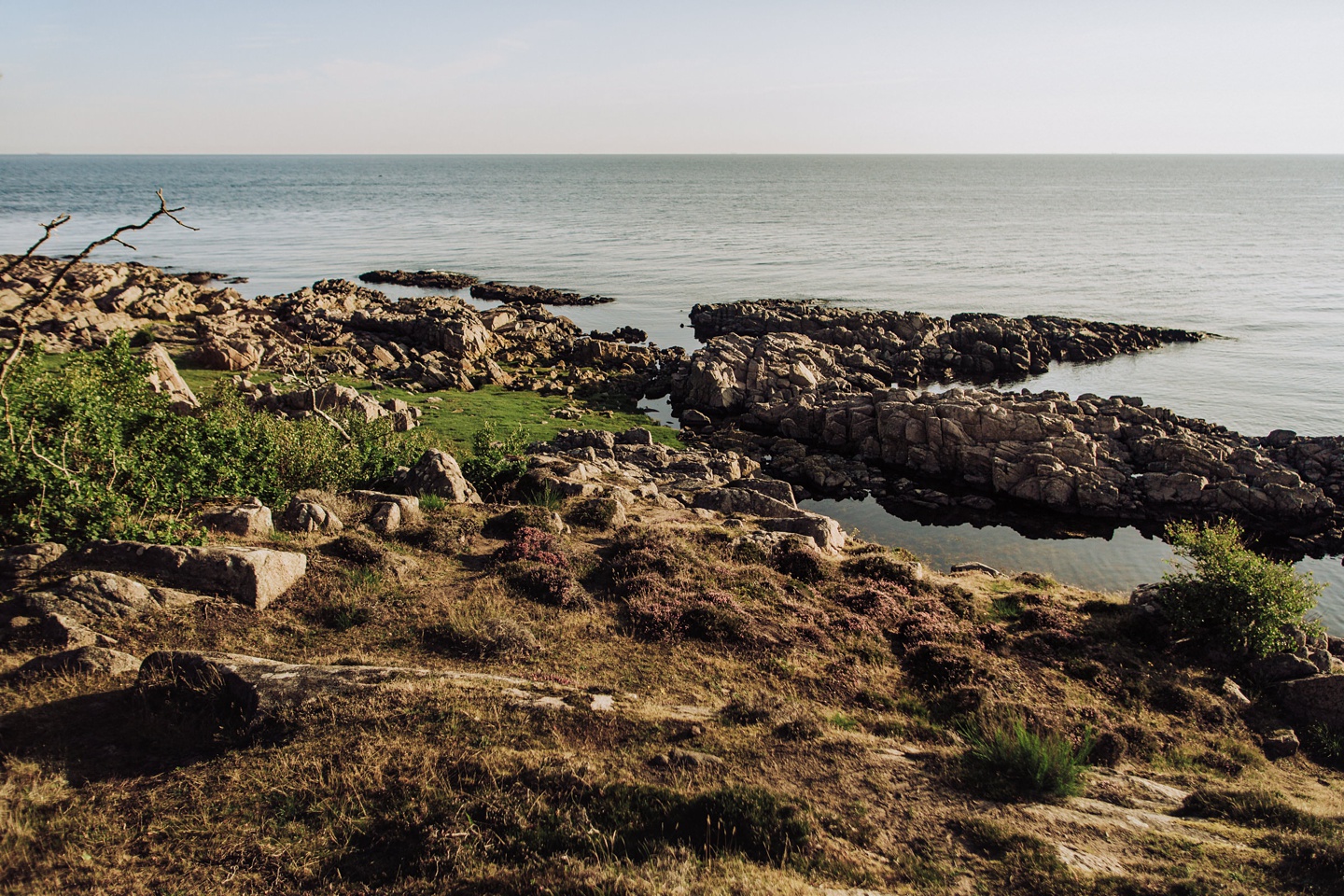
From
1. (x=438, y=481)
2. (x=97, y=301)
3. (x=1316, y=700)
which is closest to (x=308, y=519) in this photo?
(x=438, y=481)

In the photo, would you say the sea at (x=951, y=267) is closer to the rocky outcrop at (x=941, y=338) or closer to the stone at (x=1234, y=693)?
the rocky outcrop at (x=941, y=338)

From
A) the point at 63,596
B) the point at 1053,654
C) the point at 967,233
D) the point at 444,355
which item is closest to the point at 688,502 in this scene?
the point at 1053,654

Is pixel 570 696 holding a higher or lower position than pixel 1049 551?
higher

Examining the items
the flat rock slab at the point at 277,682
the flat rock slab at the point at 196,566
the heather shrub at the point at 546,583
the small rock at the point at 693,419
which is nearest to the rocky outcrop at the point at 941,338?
the small rock at the point at 693,419

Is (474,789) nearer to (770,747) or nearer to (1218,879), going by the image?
(770,747)

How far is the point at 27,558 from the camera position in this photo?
16.4m

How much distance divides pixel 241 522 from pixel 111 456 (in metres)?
3.70

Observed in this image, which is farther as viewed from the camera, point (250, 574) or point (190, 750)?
point (250, 574)

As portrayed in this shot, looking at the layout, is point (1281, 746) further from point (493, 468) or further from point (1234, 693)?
point (493, 468)

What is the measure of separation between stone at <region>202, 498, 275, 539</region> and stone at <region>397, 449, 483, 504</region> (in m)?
6.97

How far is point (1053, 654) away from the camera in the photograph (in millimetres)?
20922

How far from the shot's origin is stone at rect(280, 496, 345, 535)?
21953 mm

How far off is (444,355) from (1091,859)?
2231 inches

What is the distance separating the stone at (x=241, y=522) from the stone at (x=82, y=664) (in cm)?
670
